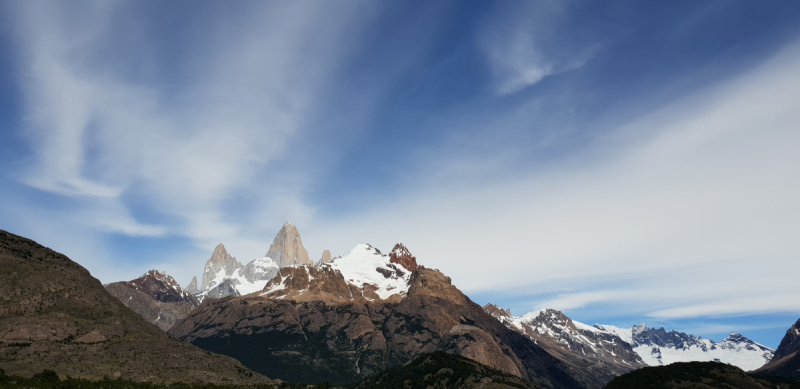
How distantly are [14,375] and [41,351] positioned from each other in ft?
105

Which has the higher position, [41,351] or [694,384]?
[41,351]

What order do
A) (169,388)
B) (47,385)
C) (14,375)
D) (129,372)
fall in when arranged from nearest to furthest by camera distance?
(47,385), (14,375), (169,388), (129,372)

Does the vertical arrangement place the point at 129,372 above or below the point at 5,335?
below

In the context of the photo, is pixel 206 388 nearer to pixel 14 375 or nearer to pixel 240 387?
pixel 240 387

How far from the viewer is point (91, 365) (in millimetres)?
195750

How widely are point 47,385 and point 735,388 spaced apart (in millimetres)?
249579

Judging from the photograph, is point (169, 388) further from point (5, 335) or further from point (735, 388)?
point (735, 388)

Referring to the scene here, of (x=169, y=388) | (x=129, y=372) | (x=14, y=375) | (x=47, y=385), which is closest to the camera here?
(x=47, y=385)

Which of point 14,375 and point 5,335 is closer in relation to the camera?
point 14,375

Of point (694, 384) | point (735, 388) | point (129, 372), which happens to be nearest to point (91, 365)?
point (129, 372)

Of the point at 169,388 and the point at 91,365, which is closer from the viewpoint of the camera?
the point at 169,388

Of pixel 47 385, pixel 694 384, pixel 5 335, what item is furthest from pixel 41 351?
pixel 694 384

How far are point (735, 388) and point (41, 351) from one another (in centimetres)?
27749

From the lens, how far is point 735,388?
19900 centimetres
